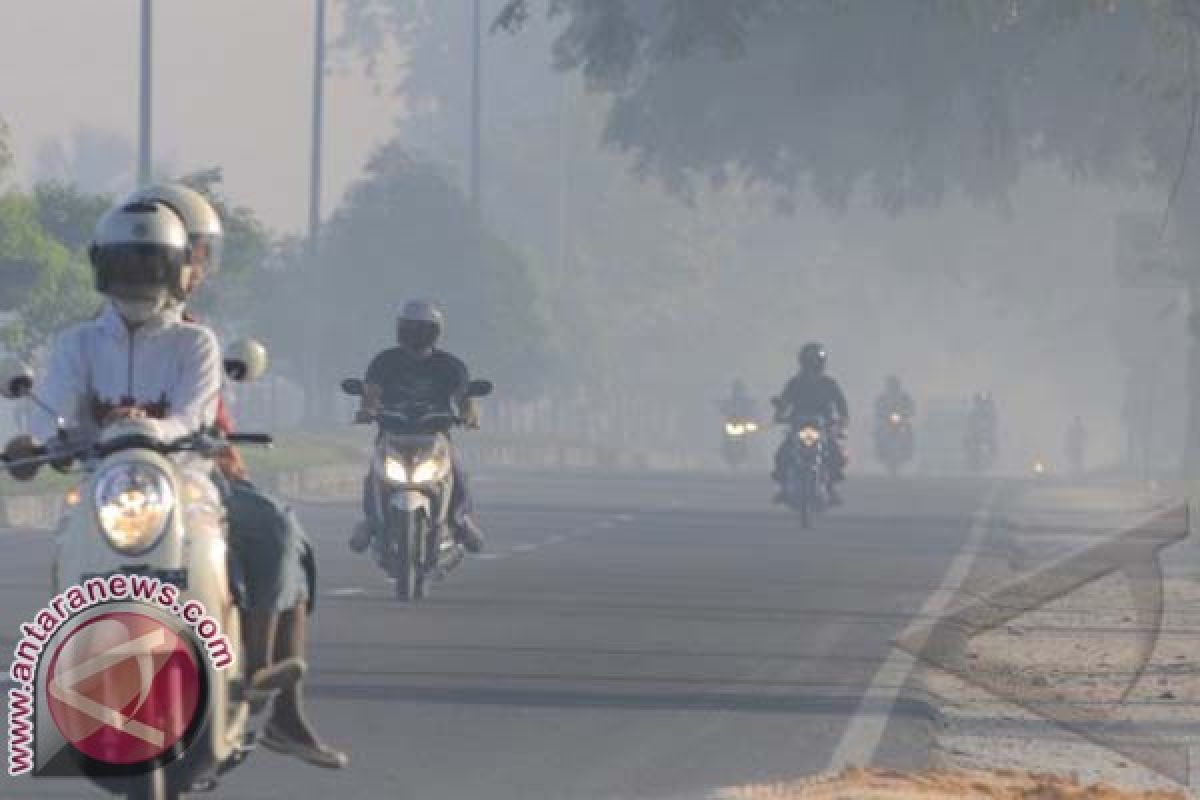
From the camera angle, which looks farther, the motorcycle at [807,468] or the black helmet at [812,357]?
the motorcycle at [807,468]

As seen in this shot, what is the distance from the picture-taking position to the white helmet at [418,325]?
24.0m

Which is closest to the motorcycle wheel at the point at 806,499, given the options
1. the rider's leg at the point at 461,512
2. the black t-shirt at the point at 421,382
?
the rider's leg at the point at 461,512

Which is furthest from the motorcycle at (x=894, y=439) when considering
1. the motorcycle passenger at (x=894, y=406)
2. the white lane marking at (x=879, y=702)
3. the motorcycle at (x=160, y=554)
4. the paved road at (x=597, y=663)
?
the motorcycle at (x=160, y=554)

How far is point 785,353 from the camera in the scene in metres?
133

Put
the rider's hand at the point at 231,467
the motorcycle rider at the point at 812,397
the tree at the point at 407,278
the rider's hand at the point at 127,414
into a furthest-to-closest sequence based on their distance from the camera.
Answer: the tree at the point at 407,278 < the motorcycle rider at the point at 812,397 < the rider's hand at the point at 231,467 < the rider's hand at the point at 127,414

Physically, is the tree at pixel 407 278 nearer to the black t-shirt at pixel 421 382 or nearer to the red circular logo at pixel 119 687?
the black t-shirt at pixel 421 382

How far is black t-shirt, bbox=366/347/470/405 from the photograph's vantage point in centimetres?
2397

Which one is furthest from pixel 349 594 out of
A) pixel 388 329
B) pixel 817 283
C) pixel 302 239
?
pixel 817 283

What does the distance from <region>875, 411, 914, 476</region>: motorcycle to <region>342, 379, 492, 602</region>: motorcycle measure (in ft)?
168

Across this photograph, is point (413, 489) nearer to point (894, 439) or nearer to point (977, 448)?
point (894, 439)

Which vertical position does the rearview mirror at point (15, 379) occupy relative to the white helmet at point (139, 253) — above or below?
below

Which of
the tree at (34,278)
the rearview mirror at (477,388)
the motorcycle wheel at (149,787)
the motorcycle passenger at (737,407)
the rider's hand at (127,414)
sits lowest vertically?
the motorcycle wheel at (149,787)

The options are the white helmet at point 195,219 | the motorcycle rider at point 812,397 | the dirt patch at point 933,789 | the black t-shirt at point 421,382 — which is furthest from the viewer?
the motorcycle rider at point 812,397

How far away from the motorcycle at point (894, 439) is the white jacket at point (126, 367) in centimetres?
6447
